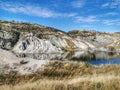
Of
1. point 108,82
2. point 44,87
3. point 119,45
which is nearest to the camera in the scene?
point 44,87

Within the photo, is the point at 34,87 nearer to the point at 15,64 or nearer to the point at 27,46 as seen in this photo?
the point at 15,64

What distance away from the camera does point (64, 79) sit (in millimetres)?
11641

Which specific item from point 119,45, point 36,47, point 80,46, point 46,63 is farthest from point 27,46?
point 46,63

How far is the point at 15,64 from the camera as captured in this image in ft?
42.3

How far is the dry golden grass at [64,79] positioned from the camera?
26.7ft

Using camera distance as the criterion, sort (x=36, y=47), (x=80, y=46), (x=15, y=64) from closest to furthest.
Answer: (x=15, y=64) → (x=36, y=47) → (x=80, y=46)

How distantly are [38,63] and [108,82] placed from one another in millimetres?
5532

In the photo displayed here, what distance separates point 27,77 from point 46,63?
193 cm

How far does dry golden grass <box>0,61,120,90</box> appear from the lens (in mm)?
8141

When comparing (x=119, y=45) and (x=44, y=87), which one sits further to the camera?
(x=119, y=45)

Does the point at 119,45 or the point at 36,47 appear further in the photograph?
the point at 119,45

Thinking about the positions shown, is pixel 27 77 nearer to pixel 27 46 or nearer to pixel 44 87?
pixel 44 87

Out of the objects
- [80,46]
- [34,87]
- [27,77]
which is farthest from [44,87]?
[80,46]

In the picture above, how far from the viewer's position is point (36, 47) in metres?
146
